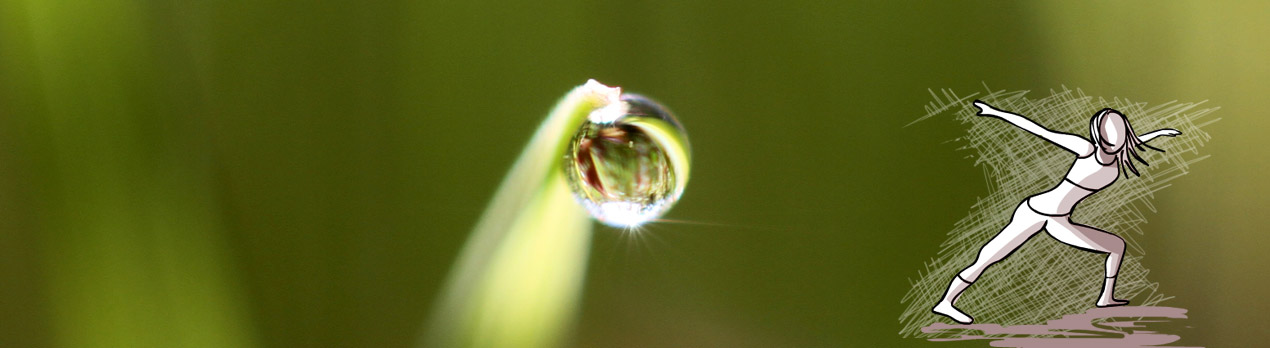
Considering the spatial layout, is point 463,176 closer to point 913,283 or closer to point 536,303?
point 536,303

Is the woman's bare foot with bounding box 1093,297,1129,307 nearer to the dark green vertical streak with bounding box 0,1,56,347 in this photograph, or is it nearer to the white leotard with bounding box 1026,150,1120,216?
the white leotard with bounding box 1026,150,1120,216

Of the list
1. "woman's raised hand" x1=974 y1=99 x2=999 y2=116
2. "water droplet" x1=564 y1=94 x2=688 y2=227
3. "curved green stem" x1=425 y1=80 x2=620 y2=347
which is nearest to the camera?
Result: "water droplet" x1=564 y1=94 x2=688 y2=227

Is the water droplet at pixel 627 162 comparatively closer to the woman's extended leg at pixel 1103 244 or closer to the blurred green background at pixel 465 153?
the blurred green background at pixel 465 153

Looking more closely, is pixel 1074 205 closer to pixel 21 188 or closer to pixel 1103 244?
pixel 1103 244

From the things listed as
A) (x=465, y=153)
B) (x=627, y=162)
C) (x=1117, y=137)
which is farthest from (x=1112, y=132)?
(x=465, y=153)

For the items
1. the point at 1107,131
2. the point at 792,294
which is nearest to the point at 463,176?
the point at 792,294

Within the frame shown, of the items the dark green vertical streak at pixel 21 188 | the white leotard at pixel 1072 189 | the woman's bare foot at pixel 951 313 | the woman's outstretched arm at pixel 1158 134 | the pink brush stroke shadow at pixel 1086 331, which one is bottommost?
Result: the pink brush stroke shadow at pixel 1086 331

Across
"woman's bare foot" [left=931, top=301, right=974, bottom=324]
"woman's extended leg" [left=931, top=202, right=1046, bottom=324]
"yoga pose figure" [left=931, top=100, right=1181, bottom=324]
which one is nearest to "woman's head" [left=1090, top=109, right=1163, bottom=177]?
"yoga pose figure" [left=931, top=100, right=1181, bottom=324]

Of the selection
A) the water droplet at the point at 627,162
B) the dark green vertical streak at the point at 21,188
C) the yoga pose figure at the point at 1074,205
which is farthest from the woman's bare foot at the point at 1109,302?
the dark green vertical streak at the point at 21,188
